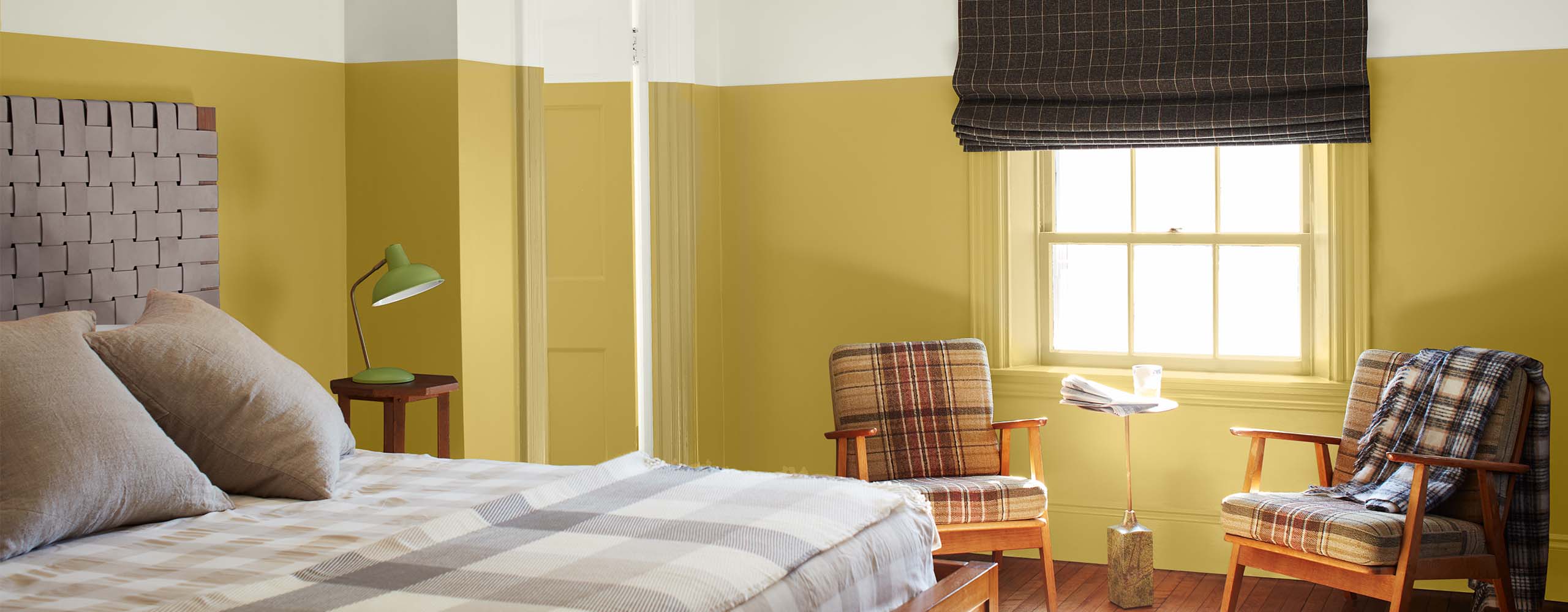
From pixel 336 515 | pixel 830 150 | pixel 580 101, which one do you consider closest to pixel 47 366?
pixel 336 515

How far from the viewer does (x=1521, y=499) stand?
3898mm

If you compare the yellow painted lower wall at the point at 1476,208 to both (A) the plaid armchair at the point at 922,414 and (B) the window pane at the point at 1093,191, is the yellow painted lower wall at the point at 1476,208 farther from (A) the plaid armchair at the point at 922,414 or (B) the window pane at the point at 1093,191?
(A) the plaid armchair at the point at 922,414

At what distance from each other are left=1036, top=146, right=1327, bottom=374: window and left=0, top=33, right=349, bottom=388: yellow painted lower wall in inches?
108

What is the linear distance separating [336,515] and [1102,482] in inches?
125

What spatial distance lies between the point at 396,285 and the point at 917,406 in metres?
1.92

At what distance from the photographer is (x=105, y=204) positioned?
12.1 feet

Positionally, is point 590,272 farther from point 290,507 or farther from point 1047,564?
point 290,507

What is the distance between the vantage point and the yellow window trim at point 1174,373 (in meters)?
4.55

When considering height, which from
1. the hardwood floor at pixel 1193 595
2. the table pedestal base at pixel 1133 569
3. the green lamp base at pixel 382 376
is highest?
the green lamp base at pixel 382 376

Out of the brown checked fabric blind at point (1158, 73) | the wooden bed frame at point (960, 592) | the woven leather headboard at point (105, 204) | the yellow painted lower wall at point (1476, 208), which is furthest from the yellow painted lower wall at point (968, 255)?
the woven leather headboard at point (105, 204)

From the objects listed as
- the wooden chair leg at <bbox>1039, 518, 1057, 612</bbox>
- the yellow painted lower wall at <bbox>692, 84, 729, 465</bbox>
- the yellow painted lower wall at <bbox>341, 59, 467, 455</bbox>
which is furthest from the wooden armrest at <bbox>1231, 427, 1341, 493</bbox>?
the yellow painted lower wall at <bbox>341, 59, 467, 455</bbox>

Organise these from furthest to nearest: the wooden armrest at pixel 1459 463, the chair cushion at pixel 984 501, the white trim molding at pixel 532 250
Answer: the white trim molding at pixel 532 250
the chair cushion at pixel 984 501
the wooden armrest at pixel 1459 463

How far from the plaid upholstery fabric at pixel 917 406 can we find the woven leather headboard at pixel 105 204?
223 centimetres

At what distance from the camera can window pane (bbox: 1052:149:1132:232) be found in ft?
16.5
